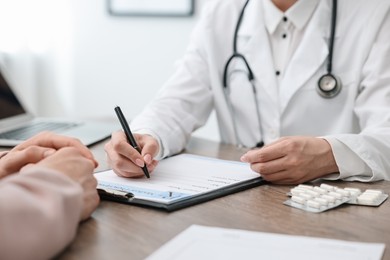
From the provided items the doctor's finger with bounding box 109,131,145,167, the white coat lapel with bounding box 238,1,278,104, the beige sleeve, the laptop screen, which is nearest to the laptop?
the laptop screen

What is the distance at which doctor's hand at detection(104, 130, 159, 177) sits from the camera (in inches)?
39.1

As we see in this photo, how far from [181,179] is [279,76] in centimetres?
62

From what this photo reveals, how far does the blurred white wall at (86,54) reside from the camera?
115 inches

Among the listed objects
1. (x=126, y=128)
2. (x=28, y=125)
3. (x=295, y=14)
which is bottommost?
(x=28, y=125)

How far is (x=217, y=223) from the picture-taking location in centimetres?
76

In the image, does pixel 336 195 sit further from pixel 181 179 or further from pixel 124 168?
pixel 124 168

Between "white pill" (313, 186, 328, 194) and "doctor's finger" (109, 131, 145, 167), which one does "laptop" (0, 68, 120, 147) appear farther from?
"white pill" (313, 186, 328, 194)

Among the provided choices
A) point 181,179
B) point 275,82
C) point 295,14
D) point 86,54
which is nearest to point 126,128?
point 181,179

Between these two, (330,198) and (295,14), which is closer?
(330,198)

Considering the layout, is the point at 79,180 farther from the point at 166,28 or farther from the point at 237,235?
the point at 166,28

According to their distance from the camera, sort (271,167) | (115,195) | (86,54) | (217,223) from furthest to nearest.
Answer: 1. (86,54)
2. (271,167)
3. (115,195)
4. (217,223)

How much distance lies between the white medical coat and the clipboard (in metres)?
0.13

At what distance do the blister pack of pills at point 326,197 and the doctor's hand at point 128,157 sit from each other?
28cm

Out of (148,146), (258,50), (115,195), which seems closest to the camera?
(115,195)
